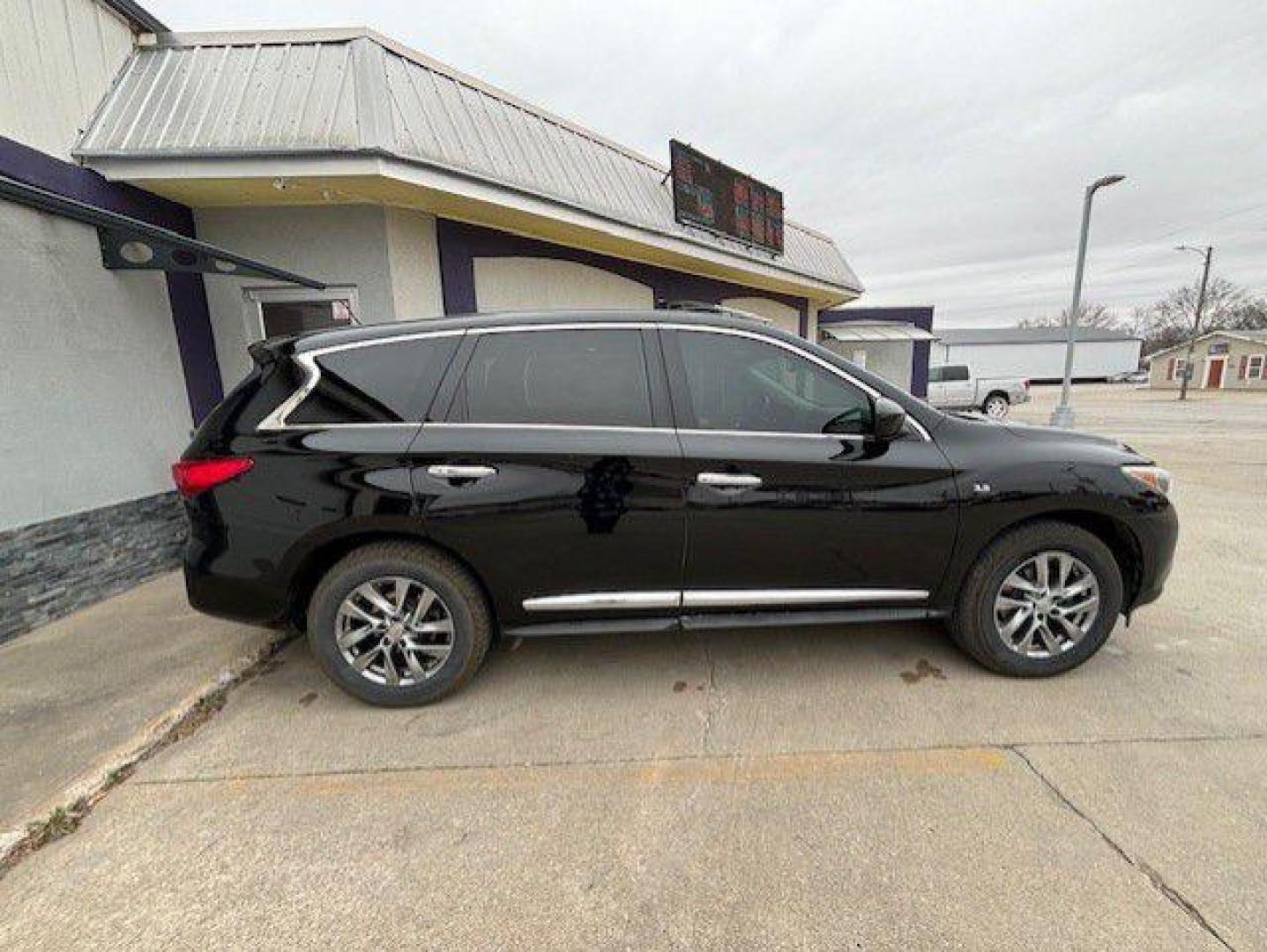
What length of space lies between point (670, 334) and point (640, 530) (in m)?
1.00

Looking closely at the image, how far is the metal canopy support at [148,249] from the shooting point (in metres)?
3.84

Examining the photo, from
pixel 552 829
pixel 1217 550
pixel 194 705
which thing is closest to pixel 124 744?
pixel 194 705

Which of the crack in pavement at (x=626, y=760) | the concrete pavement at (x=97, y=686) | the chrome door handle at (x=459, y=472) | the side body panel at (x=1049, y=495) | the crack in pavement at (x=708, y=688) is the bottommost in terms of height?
the crack in pavement at (x=626, y=760)

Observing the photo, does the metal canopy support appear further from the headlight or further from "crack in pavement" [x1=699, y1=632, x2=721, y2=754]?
the headlight

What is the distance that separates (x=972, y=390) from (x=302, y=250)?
71.3ft

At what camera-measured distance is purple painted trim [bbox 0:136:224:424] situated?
400 cm

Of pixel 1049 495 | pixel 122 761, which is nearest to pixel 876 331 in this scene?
pixel 1049 495

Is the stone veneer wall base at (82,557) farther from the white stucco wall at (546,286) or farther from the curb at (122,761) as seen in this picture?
the white stucco wall at (546,286)

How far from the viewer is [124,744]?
265cm

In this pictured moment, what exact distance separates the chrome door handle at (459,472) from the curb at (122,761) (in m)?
1.73

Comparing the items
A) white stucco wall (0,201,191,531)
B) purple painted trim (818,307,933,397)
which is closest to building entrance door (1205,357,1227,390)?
purple painted trim (818,307,933,397)

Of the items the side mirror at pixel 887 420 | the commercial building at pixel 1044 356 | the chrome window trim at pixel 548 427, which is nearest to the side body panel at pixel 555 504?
the chrome window trim at pixel 548 427

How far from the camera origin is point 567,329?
2.98 m

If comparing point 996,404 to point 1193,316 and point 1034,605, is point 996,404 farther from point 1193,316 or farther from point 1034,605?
point 1193,316
